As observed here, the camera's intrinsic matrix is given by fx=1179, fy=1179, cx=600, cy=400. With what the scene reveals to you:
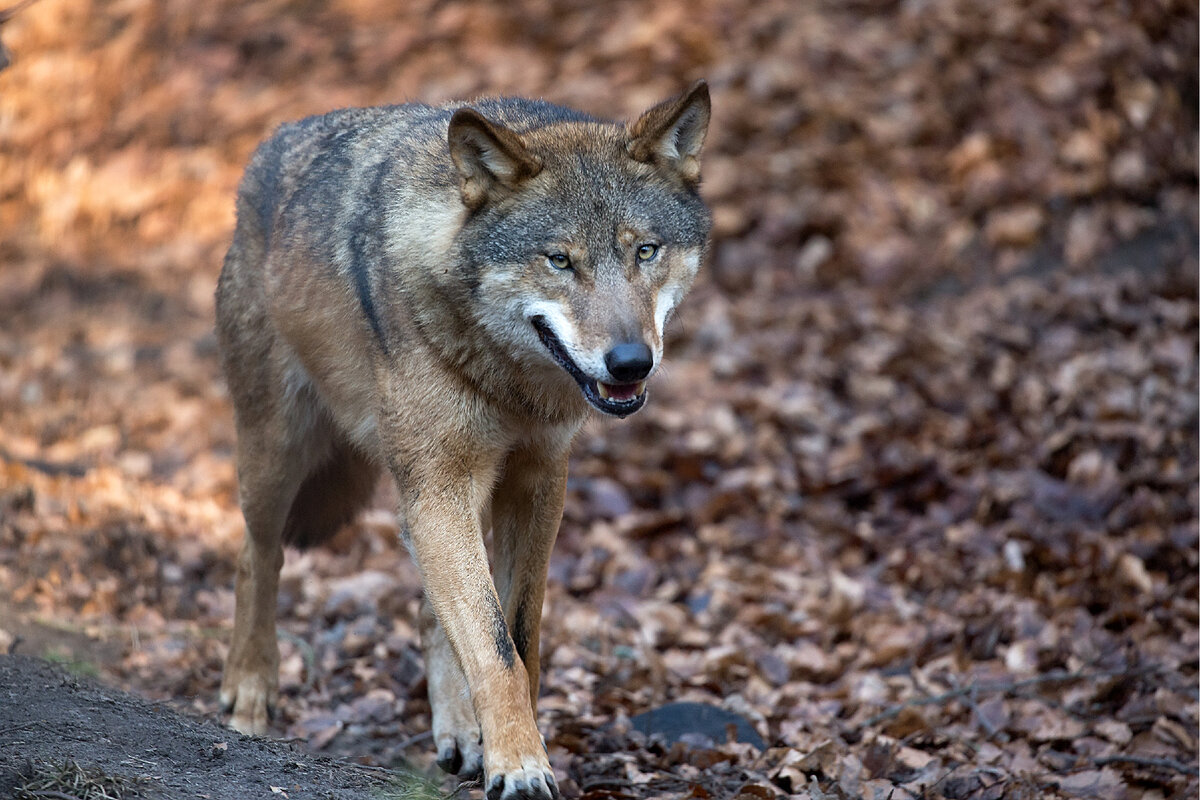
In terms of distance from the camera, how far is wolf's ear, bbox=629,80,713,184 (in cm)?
428

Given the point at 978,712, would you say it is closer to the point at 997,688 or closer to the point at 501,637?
the point at 997,688

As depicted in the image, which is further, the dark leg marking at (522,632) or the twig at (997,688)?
the twig at (997,688)

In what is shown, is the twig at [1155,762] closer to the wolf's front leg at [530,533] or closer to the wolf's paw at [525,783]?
the wolf's front leg at [530,533]

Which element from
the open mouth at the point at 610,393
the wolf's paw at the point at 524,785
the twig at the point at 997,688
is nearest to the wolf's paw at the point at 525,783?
the wolf's paw at the point at 524,785

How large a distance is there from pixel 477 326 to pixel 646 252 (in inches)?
25.7

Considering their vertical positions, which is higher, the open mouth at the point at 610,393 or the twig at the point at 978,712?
the open mouth at the point at 610,393

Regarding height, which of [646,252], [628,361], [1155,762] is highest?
[646,252]

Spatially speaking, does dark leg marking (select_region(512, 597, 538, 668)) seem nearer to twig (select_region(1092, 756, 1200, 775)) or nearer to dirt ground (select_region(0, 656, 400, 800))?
dirt ground (select_region(0, 656, 400, 800))

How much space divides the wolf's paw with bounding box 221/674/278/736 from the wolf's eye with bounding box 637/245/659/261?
2.63 metres

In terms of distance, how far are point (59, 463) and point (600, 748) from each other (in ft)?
16.5

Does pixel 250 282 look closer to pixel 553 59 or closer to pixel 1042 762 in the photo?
pixel 1042 762

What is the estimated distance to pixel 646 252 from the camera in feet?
13.6

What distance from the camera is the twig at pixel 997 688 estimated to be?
206 inches

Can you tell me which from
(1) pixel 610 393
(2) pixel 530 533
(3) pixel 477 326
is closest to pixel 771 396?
(2) pixel 530 533
